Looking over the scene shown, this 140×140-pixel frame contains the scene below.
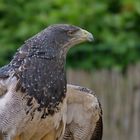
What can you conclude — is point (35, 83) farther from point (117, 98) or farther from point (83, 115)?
point (117, 98)

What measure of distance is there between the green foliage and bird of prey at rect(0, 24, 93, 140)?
4.10 metres

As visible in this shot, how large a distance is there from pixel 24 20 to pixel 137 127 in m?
2.07

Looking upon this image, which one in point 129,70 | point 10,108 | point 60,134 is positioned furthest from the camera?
point 129,70

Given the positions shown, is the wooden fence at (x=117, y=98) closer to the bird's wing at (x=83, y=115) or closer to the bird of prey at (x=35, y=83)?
the bird's wing at (x=83, y=115)

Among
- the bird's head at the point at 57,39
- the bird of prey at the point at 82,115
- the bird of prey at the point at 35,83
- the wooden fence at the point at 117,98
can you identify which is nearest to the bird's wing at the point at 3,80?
the bird of prey at the point at 35,83

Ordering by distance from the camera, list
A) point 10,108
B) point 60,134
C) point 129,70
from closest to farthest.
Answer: point 10,108
point 60,134
point 129,70

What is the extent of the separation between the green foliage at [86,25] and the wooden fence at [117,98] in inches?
→ 8.4

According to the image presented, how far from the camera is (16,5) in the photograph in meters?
12.3

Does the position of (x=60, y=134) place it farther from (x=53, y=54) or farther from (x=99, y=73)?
(x=99, y=73)

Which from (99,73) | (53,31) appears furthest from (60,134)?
(99,73)

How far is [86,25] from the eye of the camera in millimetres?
11977

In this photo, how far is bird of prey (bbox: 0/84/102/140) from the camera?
8.23 m

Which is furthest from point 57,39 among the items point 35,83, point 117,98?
point 117,98

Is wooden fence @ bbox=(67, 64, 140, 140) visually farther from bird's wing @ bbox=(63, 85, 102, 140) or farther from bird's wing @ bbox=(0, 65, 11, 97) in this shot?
bird's wing @ bbox=(0, 65, 11, 97)
